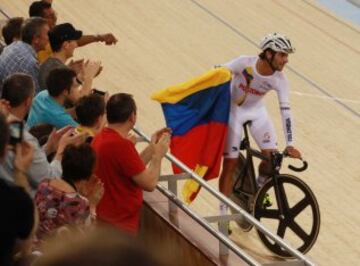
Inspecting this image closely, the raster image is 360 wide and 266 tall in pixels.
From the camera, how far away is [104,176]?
522 centimetres

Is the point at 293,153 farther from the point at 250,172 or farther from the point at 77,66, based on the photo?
the point at 77,66

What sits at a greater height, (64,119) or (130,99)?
(130,99)

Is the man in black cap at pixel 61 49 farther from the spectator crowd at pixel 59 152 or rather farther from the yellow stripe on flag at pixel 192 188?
the yellow stripe on flag at pixel 192 188

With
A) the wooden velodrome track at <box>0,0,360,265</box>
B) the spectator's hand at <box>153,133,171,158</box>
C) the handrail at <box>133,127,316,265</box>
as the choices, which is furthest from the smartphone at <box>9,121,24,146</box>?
the wooden velodrome track at <box>0,0,360,265</box>

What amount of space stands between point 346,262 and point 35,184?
3.42 metres

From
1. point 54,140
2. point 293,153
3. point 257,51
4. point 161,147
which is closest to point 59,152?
point 54,140

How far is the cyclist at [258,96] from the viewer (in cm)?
680

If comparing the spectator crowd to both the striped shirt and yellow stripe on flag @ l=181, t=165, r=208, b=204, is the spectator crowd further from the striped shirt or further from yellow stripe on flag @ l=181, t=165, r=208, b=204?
yellow stripe on flag @ l=181, t=165, r=208, b=204

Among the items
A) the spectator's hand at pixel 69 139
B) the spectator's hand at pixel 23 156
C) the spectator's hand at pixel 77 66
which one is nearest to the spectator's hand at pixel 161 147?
the spectator's hand at pixel 69 139

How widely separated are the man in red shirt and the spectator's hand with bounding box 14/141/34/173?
1105 mm

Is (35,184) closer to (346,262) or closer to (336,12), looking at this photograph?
(346,262)

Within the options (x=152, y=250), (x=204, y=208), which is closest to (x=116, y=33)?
(x=204, y=208)

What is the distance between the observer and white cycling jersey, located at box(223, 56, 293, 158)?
6.88 m

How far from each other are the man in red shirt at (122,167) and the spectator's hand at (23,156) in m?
1.11
